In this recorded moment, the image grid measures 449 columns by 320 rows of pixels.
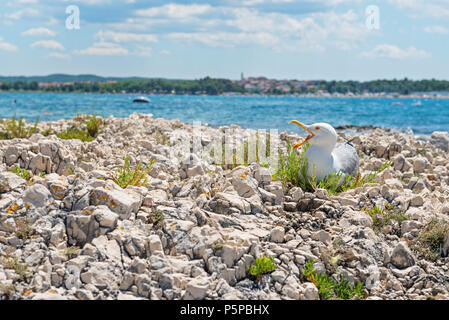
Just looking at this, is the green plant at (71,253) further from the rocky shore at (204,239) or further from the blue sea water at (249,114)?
the blue sea water at (249,114)

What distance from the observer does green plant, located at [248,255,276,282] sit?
3.94m

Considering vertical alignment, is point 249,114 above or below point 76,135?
above

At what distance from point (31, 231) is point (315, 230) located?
2.94 meters

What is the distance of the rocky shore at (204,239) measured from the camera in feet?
12.3

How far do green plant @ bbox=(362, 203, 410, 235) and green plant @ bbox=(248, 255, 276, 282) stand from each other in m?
1.63

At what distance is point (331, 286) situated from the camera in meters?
4.01

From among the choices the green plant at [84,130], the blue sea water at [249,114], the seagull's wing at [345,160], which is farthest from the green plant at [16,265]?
the blue sea water at [249,114]

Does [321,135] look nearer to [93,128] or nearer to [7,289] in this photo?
[7,289]

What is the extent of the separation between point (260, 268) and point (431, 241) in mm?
2100

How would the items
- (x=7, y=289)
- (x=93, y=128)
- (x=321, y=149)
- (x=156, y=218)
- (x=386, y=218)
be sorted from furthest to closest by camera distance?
1. (x=93, y=128)
2. (x=321, y=149)
3. (x=386, y=218)
4. (x=156, y=218)
5. (x=7, y=289)

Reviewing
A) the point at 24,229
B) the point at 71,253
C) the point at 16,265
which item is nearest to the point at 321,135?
the point at 71,253

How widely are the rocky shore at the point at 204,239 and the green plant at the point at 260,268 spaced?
51 mm
